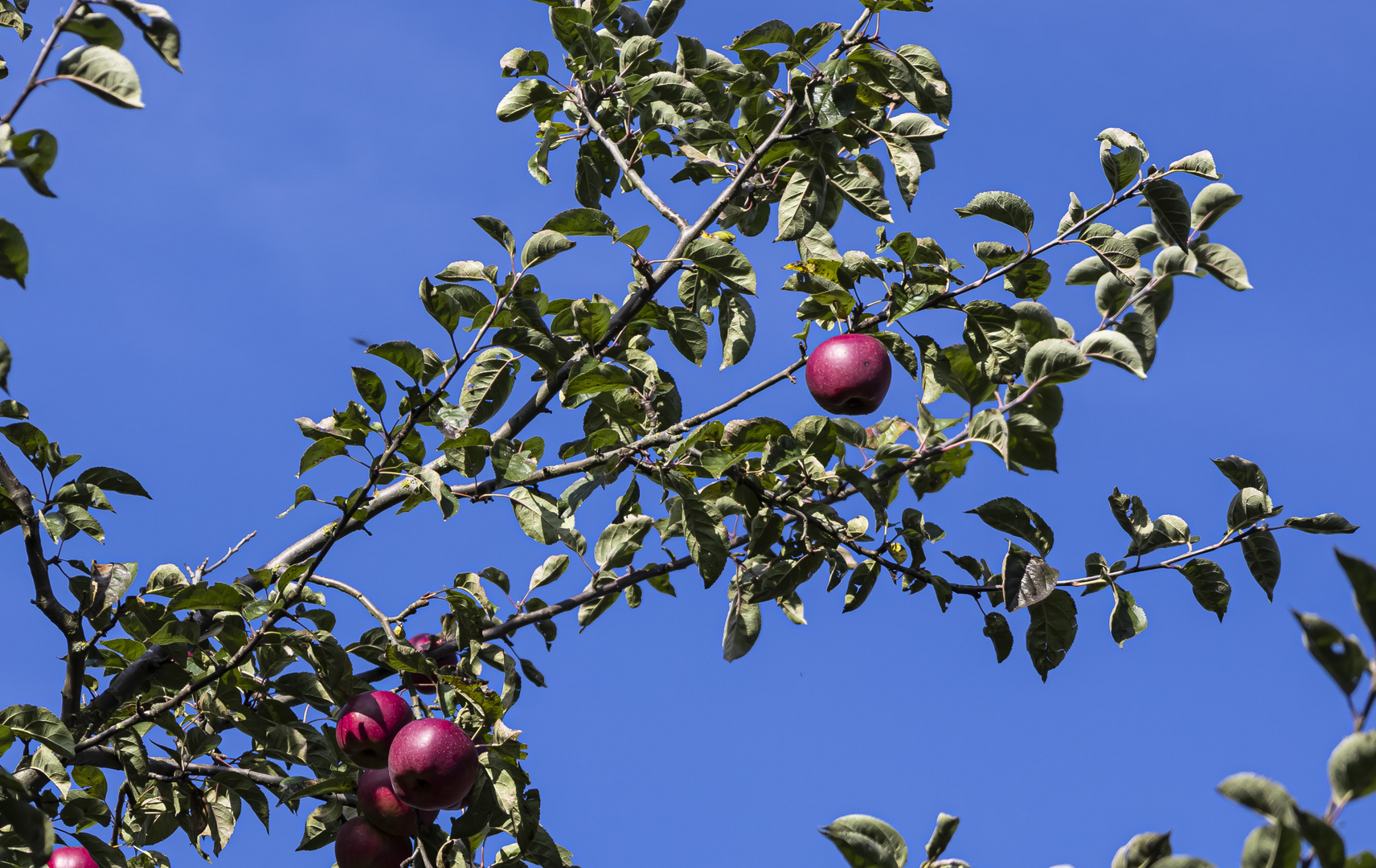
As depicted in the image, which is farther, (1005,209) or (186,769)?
(186,769)

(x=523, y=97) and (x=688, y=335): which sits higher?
(x=523, y=97)

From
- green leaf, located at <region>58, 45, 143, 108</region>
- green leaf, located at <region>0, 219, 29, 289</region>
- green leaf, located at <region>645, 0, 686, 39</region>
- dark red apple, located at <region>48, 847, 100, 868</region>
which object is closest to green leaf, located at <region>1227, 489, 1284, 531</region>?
green leaf, located at <region>645, 0, 686, 39</region>

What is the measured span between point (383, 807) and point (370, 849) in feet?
0.58

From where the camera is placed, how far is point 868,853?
6.62ft

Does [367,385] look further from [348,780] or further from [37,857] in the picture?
[37,857]

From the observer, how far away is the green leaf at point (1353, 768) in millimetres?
1591

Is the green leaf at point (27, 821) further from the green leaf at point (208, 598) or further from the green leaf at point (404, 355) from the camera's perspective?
the green leaf at point (404, 355)

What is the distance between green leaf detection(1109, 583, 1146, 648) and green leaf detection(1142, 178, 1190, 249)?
1.13 meters

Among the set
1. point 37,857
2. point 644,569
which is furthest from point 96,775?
point 644,569

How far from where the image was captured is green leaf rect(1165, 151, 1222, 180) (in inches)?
137

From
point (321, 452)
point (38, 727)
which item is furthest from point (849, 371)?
point (38, 727)

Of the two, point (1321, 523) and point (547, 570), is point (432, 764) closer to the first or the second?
point (547, 570)

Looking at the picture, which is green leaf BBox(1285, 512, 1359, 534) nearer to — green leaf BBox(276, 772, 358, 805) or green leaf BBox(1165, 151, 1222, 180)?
green leaf BBox(1165, 151, 1222, 180)

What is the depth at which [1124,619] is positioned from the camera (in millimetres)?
3717
